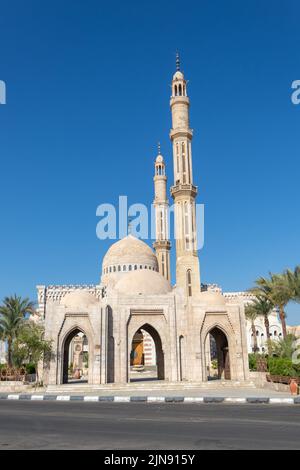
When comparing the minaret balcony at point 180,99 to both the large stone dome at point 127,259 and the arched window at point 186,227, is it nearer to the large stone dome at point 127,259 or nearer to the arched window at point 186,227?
the arched window at point 186,227

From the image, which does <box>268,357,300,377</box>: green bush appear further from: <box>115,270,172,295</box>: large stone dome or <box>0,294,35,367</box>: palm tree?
<box>0,294,35,367</box>: palm tree

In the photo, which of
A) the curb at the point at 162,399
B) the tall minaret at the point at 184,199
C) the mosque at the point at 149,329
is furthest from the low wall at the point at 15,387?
the tall minaret at the point at 184,199

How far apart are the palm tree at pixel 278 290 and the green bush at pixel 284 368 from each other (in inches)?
190

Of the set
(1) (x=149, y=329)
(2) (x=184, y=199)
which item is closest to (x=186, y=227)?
(2) (x=184, y=199)

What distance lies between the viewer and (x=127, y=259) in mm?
49500

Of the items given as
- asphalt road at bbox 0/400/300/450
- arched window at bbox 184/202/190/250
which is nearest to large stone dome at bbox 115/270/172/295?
arched window at bbox 184/202/190/250

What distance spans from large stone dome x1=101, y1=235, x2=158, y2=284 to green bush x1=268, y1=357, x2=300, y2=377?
2574cm

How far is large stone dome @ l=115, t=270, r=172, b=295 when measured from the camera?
104ft

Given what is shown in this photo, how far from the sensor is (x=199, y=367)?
2614 cm

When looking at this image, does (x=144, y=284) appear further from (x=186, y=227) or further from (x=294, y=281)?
(x=294, y=281)
